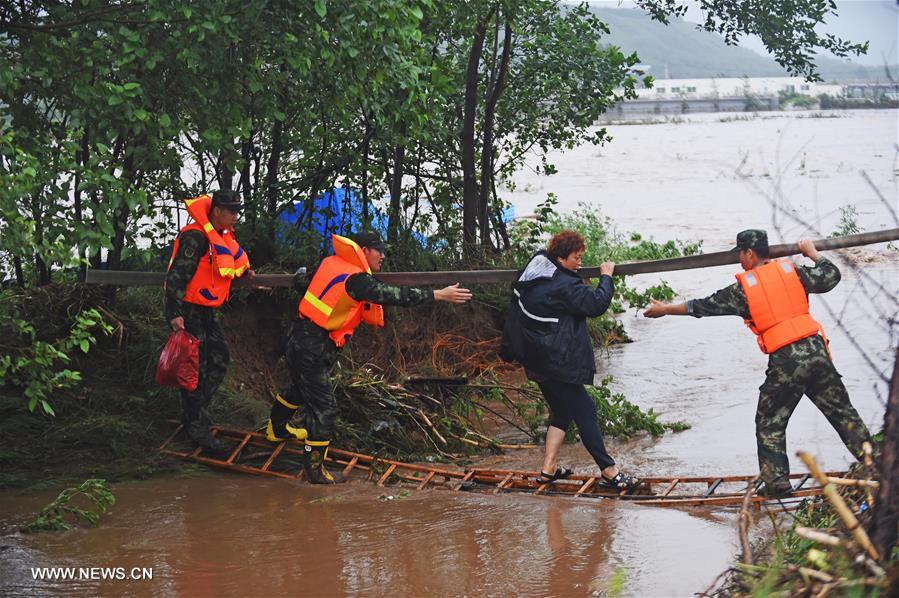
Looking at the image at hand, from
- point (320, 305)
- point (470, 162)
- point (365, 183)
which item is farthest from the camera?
point (470, 162)

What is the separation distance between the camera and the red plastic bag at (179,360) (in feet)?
26.0

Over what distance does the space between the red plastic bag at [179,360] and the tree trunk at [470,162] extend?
539cm

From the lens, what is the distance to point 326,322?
7832 mm

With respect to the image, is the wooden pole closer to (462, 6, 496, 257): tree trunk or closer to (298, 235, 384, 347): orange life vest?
(298, 235, 384, 347): orange life vest

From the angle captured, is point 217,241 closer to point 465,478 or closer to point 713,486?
point 465,478

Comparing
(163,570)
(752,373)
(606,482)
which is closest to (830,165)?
(752,373)

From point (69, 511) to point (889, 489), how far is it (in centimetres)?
529

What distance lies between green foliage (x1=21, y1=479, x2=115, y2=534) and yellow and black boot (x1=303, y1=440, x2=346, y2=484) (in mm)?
1409

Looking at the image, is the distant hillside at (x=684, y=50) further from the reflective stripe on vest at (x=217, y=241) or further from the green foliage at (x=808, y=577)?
the green foliage at (x=808, y=577)

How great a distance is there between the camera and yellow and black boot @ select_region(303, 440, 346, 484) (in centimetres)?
788

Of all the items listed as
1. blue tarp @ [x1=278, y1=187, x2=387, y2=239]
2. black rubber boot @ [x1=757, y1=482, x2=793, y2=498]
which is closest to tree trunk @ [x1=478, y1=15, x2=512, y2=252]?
blue tarp @ [x1=278, y1=187, x2=387, y2=239]

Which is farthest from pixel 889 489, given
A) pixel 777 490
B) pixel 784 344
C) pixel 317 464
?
pixel 317 464

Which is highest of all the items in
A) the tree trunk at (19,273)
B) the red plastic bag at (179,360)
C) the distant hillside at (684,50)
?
the distant hillside at (684,50)

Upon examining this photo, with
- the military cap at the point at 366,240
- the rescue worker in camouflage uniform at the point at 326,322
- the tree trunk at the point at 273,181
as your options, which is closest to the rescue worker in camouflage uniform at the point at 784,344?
the rescue worker in camouflage uniform at the point at 326,322
